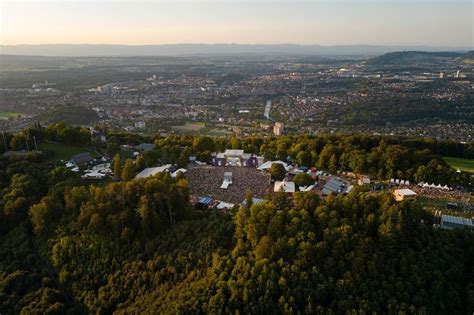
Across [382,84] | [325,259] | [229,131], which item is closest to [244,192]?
[325,259]

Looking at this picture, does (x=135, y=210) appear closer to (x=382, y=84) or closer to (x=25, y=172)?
(x=25, y=172)

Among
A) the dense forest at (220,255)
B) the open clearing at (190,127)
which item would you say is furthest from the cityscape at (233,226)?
the open clearing at (190,127)

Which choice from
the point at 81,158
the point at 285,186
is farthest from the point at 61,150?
the point at 285,186

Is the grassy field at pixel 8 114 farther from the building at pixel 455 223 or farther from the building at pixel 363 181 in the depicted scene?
the building at pixel 455 223

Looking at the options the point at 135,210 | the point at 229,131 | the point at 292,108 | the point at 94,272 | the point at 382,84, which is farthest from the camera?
the point at 382,84

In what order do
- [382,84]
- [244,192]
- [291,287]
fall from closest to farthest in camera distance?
1. [291,287]
2. [244,192]
3. [382,84]

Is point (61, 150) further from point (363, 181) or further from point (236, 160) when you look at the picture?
point (363, 181)

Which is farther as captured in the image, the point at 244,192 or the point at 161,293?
the point at 244,192

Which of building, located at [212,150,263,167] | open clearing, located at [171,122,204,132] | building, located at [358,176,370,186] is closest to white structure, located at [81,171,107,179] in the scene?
building, located at [212,150,263,167]
